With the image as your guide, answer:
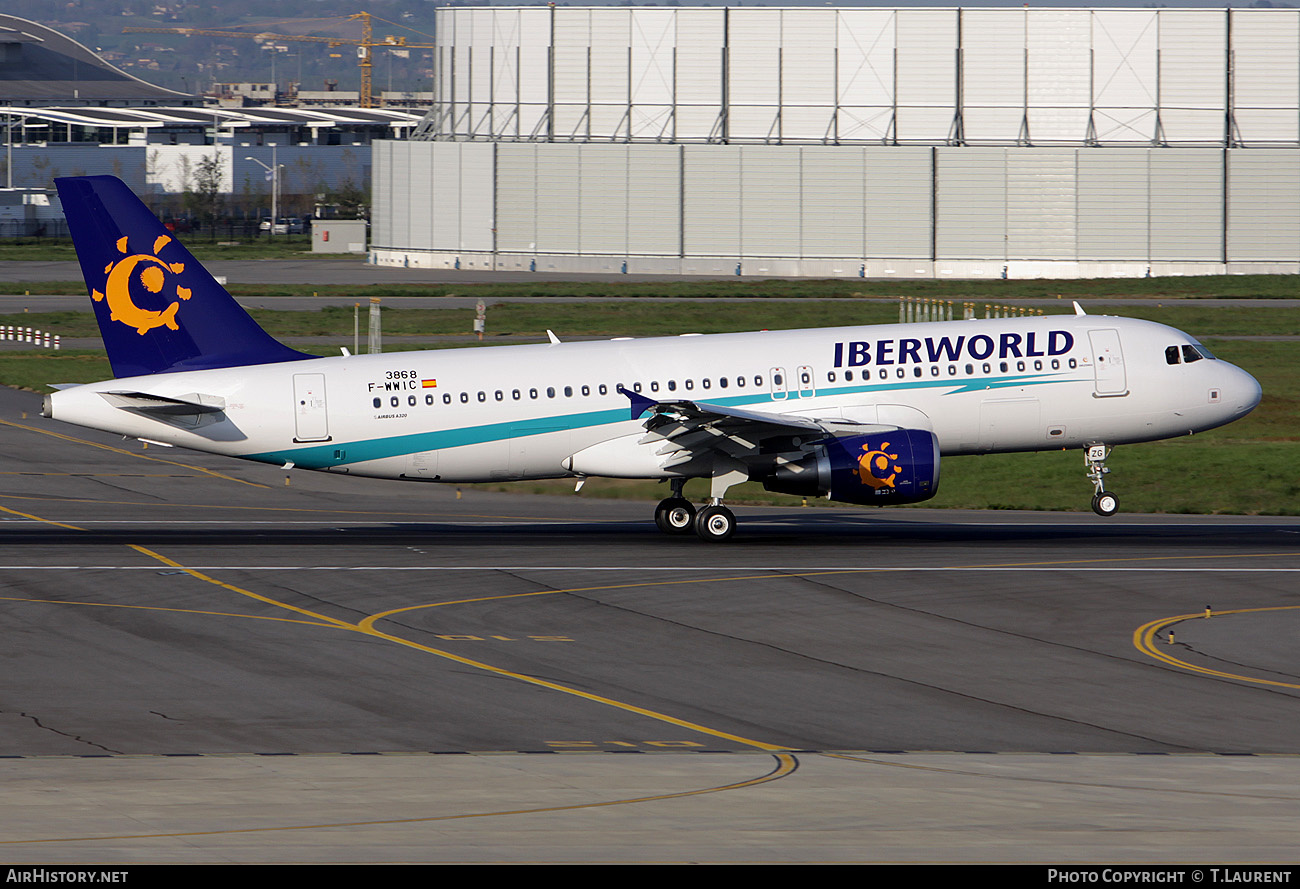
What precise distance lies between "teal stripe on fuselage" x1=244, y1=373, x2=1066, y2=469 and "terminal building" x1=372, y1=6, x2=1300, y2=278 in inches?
3649

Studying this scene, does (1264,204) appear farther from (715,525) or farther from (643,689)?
(643,689)

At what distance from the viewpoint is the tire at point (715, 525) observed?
128 feet

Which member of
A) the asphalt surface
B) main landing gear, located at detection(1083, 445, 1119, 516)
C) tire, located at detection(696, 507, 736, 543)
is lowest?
the asphalt surface

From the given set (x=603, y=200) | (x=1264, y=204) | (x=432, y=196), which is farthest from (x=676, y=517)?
(x=432, y=196)

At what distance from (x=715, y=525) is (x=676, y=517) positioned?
60.4 inches

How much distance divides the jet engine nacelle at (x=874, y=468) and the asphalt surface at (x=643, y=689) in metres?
1.77

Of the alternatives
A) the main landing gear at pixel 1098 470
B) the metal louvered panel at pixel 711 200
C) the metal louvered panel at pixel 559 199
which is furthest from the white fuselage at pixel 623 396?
the metal louvered panel at pixel 559 199

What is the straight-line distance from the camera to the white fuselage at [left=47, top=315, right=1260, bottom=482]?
37.8 metres

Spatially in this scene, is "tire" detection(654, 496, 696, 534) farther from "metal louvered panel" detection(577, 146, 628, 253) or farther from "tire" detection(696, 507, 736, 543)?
"metal louvered panel" detection(577, 146, 628, 253)

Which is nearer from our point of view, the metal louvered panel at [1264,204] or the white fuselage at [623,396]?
the white fuselage at [623,396]

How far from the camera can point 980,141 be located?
129000 mm

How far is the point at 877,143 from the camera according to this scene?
431 ft

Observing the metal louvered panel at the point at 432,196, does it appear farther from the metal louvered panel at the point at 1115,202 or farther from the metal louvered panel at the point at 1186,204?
the metal louvered panel at the point at 1186,204

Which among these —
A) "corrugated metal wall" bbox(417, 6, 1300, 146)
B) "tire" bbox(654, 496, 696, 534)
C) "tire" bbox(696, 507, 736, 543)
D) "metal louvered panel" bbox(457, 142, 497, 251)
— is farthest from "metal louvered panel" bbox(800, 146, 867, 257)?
"tire" bbox(696, 507, 736, 543)
